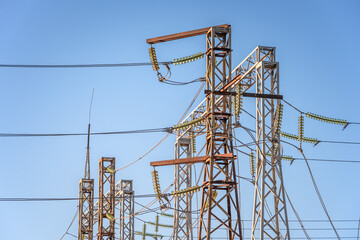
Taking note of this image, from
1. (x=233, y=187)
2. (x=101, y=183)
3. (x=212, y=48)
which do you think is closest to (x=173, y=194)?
(x=233, y=187)

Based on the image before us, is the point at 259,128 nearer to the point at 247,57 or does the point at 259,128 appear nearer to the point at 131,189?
the point at 247,57

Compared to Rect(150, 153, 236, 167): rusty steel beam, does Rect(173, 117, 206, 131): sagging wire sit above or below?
above

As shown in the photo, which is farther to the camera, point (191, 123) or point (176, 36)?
point (176, 36)

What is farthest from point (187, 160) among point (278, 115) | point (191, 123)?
point (278, 115)

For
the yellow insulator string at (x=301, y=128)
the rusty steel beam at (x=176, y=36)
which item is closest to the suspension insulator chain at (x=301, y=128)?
the yellow insulator string at (x=301, y=128)

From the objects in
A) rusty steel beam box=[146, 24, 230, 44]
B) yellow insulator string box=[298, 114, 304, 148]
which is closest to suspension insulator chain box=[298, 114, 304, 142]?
yellow insulator string box=[298, 114, 304, 148]

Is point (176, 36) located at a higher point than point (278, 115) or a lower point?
higher

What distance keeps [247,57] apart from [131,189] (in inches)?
696

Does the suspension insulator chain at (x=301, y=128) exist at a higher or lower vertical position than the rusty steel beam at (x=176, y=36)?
lower

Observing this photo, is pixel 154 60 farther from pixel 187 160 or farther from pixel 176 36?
pixel 187 160

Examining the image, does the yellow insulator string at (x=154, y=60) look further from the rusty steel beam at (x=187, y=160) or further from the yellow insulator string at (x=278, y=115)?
the yellow insulator string at (x=278, y=115)

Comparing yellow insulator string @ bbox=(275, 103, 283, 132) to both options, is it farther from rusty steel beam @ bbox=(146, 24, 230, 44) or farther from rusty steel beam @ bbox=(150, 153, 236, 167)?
rusty steel beam @ bbox=(146, 24, 230, 44)

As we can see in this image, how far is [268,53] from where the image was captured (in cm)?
3155

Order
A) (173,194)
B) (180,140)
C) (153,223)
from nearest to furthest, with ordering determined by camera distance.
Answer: (173,194) → (180,140) → (153,223)
